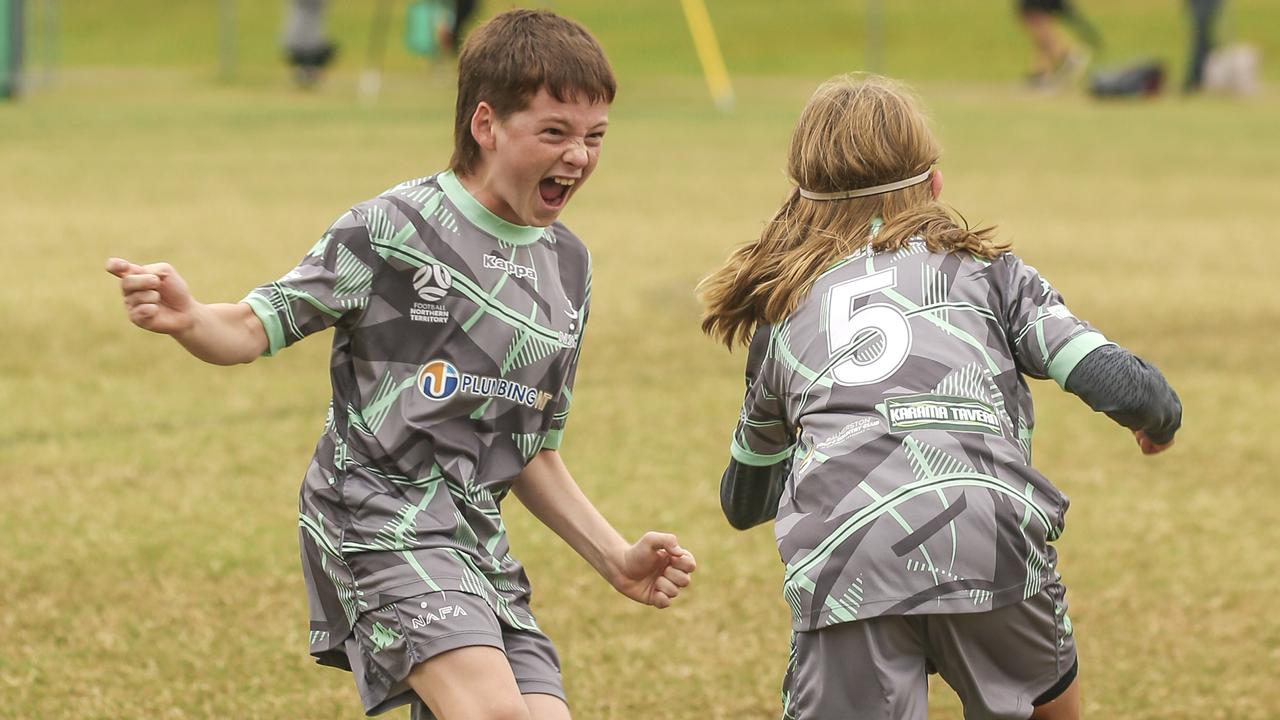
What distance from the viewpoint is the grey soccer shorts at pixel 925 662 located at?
277 centimetres

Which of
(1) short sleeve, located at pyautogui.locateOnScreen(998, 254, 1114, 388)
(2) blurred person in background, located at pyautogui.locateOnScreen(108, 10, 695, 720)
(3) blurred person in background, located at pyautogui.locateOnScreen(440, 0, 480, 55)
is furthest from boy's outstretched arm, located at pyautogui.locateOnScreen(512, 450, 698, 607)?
(3) blurred person in background, located at pyautogui.locateOnScreen(440, 0, 480, 55)

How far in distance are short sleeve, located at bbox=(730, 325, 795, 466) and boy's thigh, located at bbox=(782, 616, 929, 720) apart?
16.9 inches

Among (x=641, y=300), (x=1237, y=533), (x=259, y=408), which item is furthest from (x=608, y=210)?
(x=1237, y=533)

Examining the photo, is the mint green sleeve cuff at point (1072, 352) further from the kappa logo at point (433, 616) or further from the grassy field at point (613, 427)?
the grassy field at point (613, 427)

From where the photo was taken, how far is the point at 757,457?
3.21m

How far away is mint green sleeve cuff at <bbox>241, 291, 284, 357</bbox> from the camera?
3.05 m

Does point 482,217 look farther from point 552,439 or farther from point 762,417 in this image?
point 762,417

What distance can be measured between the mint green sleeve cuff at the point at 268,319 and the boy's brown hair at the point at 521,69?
0.45 m

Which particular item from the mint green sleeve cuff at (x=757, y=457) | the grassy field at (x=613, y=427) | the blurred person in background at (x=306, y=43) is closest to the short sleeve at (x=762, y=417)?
the mint green sleeve cuff at (x=757, y=457)

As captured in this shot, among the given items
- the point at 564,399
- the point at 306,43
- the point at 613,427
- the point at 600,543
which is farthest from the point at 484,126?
the point at 306,43

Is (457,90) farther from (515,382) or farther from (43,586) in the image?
(43,586)

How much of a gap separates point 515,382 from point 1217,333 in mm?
6741

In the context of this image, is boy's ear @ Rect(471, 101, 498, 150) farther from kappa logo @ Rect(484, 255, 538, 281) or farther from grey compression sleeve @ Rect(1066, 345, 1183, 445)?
grey compression sleeve @ Rect(1066, 345, 1183, 445)

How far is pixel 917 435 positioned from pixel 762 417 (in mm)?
400
